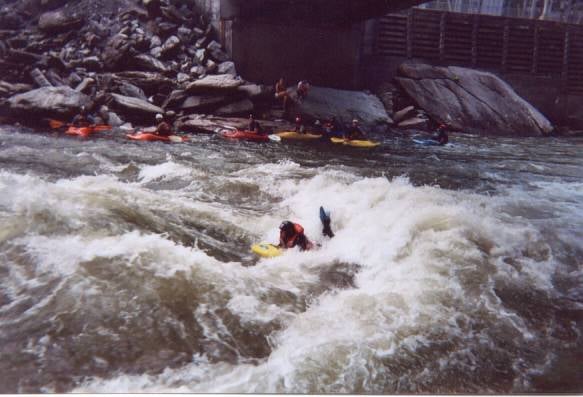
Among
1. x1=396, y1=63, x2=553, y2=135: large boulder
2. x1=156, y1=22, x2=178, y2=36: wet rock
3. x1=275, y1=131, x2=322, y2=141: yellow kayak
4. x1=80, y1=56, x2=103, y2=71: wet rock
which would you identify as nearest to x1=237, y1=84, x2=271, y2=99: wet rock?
x1=275, y1=131, x2=322, y2=141: yellow kayak

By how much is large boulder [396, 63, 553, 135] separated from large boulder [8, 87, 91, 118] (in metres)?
9.33

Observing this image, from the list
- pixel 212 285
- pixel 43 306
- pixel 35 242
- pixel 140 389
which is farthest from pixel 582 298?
pixel 35 242

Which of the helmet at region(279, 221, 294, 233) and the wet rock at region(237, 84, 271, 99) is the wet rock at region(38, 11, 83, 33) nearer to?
the wet rock at region(237, 84, 271, 99)

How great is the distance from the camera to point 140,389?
219cm

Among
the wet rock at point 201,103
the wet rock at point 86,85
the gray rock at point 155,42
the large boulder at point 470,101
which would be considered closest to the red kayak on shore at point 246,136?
the wet rock at point 201,103

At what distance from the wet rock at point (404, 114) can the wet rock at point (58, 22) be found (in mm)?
10034

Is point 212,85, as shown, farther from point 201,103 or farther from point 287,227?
point 287,227

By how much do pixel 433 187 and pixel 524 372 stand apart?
4.09 m

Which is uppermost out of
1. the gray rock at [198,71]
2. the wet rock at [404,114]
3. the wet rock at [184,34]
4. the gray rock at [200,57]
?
the wet rock at [184,34]

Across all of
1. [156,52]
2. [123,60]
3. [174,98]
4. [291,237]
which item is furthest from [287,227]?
[156,52]

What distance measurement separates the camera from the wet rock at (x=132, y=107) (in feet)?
33.4

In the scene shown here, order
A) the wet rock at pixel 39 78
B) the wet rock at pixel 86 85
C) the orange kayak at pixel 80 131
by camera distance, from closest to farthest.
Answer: the orange kayak at pixel 80 131 < the wet rock at pixel 39 78 < the wet rock at pixel 86 85

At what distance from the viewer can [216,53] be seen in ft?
39.7

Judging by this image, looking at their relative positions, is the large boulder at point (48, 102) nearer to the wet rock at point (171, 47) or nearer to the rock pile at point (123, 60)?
the rock pile at point (123, 60)
